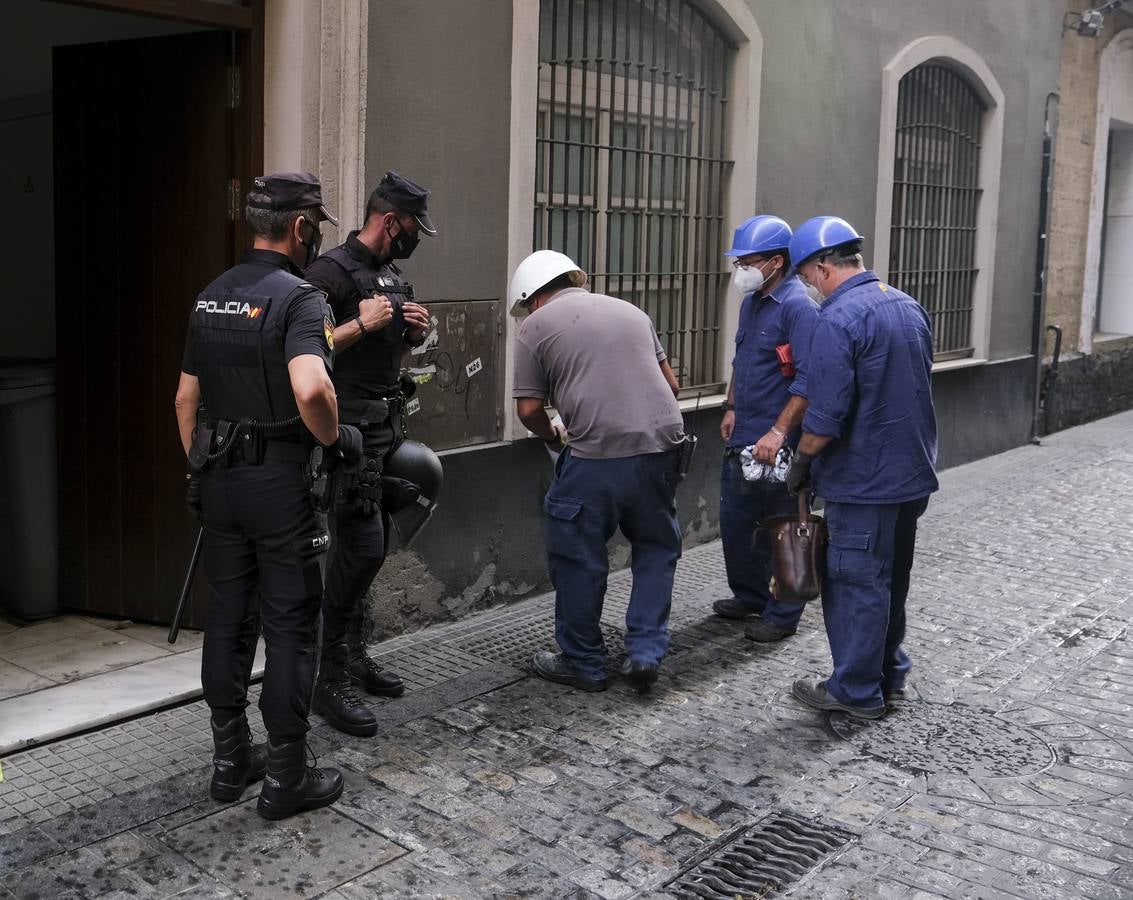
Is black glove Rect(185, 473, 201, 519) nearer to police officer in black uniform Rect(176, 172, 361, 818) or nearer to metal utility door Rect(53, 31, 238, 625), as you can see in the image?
police officer in black uniform Rect(176, 172, 361, 818)

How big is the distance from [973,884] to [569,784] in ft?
4.21

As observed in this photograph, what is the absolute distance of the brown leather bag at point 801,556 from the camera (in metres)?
4.99

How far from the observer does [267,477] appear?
3.86 m

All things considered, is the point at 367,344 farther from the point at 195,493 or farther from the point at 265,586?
the point at 265,586

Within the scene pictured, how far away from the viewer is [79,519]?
5910 mm

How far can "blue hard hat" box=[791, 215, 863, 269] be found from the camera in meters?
4.89

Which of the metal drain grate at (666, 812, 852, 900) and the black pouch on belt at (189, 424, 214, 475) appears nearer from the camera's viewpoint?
the metal drain grate at (666, 812, 852, 900)

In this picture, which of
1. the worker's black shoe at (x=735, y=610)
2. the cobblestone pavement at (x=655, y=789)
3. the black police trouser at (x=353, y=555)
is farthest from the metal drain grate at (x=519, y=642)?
the black police trouser at (x=353, y=555)

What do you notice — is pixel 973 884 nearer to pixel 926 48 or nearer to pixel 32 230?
pixel 32 230

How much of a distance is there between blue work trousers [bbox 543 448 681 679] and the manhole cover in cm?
84

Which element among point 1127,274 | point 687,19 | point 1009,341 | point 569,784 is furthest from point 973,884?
point 1127,274

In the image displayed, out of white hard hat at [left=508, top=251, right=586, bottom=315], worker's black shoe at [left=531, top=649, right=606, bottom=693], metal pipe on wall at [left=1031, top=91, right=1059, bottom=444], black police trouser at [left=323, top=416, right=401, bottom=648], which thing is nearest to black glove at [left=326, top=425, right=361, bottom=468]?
black police trouser at [left=323, top=416, right=401, bottom=648]

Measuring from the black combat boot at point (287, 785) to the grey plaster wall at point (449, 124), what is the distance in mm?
2442

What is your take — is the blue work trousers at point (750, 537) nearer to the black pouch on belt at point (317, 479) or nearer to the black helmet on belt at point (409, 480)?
the black helmet on belt at point (409, 480)
